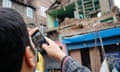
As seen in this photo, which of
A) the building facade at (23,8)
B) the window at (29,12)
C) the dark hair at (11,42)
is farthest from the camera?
the window at (29,12)

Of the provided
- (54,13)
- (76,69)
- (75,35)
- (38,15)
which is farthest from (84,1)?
(76,69)

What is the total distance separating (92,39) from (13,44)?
566 centimetres

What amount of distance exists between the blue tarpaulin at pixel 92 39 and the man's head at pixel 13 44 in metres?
5.26

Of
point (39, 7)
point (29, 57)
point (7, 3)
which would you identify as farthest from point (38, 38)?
point (39, 7)

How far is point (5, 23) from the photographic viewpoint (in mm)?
901

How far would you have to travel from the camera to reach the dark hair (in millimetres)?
890

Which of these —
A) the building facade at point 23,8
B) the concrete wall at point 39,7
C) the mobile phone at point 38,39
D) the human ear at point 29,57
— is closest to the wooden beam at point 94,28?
the mobile phone at point 38,39

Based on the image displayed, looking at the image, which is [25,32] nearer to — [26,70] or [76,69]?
[26,70]

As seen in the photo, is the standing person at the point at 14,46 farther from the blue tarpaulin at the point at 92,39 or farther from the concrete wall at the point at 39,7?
the concrete wall at the point at 39,7

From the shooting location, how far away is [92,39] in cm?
645

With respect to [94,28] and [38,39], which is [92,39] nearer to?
[94,28]

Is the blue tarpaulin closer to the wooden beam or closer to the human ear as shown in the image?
the wooden beam

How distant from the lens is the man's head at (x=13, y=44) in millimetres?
892

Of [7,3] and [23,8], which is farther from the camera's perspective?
[23,8]
